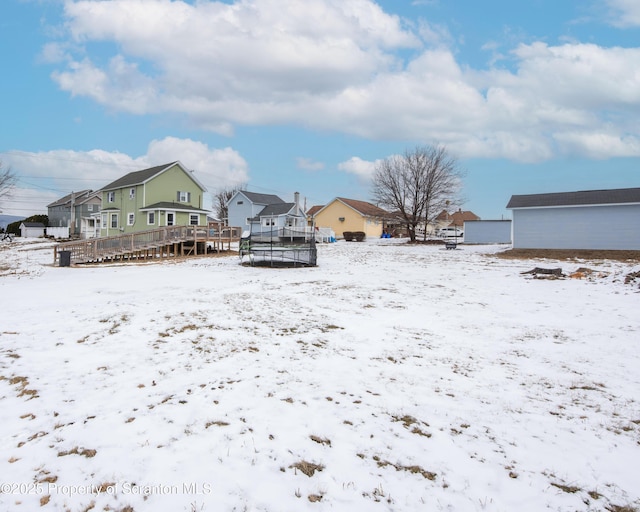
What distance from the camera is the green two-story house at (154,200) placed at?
34344 millimetres

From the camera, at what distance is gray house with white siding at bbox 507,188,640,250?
963 inches

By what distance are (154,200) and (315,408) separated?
3485cm

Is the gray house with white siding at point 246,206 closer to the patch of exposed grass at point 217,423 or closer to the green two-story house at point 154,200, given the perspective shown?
the green two-story house at point 154,200

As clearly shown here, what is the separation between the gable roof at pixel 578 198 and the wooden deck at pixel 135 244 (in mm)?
22419

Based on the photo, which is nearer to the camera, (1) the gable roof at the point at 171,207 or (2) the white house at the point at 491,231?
(1) the gable roof at the point at 171,207

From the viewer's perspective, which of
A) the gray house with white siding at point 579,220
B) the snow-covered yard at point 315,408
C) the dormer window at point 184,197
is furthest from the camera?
the dormer window at point 184,197

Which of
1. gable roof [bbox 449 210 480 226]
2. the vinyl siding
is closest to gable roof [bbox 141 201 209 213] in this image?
the vinyl siding

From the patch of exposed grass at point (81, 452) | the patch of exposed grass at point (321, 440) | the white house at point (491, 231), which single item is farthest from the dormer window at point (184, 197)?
the patch of exposed grass at point (321, 440)

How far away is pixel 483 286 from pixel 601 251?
17.3m

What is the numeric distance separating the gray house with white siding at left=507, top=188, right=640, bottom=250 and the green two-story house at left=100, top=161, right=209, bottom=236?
2818 cm

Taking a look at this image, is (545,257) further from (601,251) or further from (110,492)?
(110,492)

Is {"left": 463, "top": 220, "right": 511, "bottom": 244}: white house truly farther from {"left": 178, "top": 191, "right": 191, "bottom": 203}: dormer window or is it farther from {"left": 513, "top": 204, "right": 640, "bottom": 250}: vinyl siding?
{"left": 178, "top": 191, "right": 191, "bottom": 203}: dormer window

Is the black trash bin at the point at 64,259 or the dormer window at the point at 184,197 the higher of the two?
the dormer window at the point at 184,197

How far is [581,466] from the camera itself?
3355 mm
